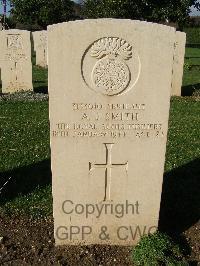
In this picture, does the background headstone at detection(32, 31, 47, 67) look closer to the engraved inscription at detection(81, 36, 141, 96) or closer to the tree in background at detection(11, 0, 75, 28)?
the engraved inscription at detection(81, 36, 141, 96)

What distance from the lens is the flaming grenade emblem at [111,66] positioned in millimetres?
3330

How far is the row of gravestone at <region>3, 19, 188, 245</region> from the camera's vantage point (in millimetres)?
3322

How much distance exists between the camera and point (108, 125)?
143 inches

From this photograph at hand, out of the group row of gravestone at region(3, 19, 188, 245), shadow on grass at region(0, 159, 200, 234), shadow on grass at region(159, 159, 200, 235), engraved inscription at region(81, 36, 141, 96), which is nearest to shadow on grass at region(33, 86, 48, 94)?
shadow on grass at region(0, 159, 200, 234)

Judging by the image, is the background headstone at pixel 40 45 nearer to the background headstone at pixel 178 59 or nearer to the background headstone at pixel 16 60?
the background headstone at pixel 16 60

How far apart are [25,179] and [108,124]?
240cm

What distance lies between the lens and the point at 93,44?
130 inches

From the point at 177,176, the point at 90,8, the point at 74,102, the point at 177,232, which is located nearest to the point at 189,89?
the point at 177,176

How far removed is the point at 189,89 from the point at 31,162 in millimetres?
9570

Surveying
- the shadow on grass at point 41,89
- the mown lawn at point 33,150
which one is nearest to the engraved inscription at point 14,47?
the shadow on grass at point 41,89

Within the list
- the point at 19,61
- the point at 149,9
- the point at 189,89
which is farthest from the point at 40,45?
the point at 149,9

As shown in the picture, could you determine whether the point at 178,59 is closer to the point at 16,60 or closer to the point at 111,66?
the point at 16,60

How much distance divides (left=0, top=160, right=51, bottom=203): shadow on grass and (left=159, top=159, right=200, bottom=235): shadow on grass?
1722 millimetres

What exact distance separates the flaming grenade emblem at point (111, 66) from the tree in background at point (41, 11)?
38868 mm
